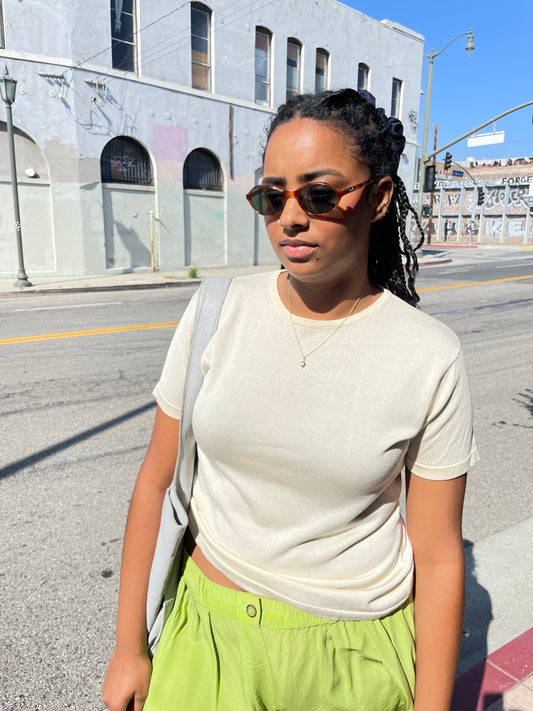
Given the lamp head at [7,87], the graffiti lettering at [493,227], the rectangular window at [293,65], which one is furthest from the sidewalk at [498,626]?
the graffiti lettering at [493,227]

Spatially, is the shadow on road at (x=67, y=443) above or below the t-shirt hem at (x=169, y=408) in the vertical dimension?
below

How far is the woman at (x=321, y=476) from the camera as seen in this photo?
4.12ft

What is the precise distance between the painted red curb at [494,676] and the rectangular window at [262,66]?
74.4 feet

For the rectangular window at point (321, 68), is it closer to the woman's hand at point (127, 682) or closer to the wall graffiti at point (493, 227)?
the woman's hand at point (127, 682)

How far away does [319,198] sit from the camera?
4.23ft

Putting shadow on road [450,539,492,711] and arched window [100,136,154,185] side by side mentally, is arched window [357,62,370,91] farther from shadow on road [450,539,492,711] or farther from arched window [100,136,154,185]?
shadow on road [450,539,492,711]

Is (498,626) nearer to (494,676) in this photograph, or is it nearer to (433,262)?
(494,676)

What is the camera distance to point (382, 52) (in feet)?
86.0

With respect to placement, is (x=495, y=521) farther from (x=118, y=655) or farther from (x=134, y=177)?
(x=134, y=177)

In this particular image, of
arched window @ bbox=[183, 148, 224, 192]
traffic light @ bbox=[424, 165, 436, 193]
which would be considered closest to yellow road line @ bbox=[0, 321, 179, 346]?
arched window @ bbox=[183, 148, 224, 192]

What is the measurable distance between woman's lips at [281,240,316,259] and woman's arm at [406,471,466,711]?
57 cm

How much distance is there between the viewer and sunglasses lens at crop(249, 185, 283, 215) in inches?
53.3

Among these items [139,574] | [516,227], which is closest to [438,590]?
[139,574]

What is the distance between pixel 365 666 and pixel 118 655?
59cm
